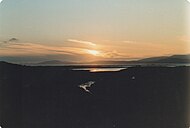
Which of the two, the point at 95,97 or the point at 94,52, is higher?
the point at 94,52

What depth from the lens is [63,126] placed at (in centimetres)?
150

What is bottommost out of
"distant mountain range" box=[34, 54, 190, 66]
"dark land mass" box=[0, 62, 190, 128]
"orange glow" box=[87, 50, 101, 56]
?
"dark land mass" box=[0, 62, 190, 128]

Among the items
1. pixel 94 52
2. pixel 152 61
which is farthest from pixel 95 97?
pixel 152 61

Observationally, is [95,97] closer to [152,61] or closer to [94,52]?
[94,52]

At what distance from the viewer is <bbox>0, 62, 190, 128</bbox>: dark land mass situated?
1.48 m

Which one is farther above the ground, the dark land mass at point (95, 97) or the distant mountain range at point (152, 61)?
the distant mountain range at point (152, 61)

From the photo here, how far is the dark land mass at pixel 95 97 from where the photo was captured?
1484 millimetres

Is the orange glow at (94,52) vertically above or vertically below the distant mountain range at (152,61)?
above

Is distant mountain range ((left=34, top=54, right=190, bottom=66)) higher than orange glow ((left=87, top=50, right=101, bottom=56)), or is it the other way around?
orange glow ((left=87, top=50, right=101, bottom=56))

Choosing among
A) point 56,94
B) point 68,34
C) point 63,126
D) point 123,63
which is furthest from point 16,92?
point 123,63

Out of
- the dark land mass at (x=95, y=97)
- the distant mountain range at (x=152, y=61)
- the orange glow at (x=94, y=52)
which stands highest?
the orange glow at (x=94, y=52)

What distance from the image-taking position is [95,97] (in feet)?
4.89

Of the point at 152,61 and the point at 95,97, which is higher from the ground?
the point at 152,61

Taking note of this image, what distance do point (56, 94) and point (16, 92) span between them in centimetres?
25
